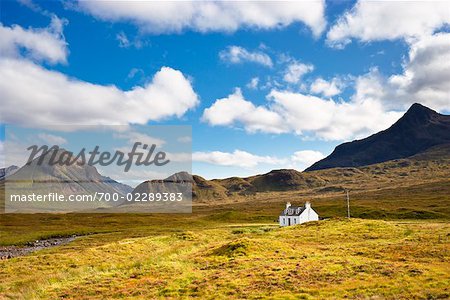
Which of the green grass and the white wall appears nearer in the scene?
the green grass

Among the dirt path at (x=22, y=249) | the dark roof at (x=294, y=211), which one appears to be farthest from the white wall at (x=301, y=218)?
the dirt path at (x=22, y=249)

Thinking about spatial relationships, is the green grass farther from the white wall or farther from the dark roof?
the dark roof

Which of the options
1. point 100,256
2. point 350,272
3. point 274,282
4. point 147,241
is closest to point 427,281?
point 350,272

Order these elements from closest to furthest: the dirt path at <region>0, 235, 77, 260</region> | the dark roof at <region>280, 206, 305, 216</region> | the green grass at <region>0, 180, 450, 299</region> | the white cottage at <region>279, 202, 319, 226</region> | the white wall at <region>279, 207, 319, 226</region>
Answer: the green grass at <region>0, 180, 450, 299</region> → the dirt path at <region>0, 235, 77, 260</region> → the white wall at <region>279, 207, 319, 226</region> → the white cottage at <region>279, 202, 319, 226</region> → the dark roof at <region>280, 206, 305, 216</region>

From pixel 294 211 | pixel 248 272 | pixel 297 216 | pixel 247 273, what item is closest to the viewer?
pixel 247 273

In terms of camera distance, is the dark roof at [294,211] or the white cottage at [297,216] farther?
the dark roof at [294,211]

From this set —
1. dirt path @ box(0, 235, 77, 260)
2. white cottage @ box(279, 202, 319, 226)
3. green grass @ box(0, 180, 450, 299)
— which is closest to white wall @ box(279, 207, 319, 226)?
white cottage @ box(279, 202, 319, 226)

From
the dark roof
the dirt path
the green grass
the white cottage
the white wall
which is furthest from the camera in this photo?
the dark roof

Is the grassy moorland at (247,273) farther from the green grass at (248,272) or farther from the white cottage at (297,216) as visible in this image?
the white cottage at (297,216)

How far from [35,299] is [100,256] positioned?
956 inches

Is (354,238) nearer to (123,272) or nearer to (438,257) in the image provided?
(438,257)

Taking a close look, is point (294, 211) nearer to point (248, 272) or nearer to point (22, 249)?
point (22, 249)

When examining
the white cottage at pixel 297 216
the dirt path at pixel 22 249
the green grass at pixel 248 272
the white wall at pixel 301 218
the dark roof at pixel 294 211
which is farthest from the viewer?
the dark roof at pixel 294 211

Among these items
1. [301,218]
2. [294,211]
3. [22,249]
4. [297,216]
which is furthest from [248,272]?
[294,211]
